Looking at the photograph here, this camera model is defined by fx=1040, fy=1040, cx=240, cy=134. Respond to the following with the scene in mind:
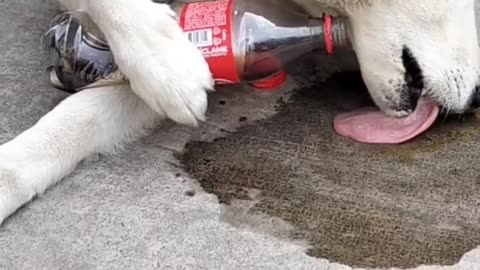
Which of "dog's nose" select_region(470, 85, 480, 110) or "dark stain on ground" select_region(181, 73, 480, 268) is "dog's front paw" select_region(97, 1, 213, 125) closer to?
"dark stain on ground" select_region(181, 73, 480, 268)

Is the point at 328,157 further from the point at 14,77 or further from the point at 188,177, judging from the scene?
the point at 14,77

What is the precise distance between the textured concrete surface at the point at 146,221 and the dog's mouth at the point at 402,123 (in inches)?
6.0

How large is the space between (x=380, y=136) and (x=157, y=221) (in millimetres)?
388

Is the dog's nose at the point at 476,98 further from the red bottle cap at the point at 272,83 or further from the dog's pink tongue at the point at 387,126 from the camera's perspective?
the red bottle cap at the point at 272,83

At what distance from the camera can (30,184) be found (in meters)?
1.52

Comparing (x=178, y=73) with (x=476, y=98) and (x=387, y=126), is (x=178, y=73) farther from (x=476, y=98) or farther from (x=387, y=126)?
(x=476, y=98)

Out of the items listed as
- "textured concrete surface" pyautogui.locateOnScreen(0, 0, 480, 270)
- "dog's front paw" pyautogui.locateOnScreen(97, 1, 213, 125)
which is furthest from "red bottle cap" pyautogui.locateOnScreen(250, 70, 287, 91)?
"dog's front paw" pyautogui.locateOnScreen(97, 1, 213, 125)

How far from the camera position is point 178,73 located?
151cm

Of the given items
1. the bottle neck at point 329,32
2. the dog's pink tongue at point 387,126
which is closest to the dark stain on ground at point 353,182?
the dog's pink tongue at point 387,126

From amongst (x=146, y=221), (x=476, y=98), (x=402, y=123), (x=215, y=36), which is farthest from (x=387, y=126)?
(x=146, y=221)

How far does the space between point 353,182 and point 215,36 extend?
0.30 meters

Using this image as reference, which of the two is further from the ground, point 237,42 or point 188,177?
point 237,42

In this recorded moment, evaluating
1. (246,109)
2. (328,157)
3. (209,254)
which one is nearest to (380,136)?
(328,157)

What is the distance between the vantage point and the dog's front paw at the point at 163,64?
152cm
